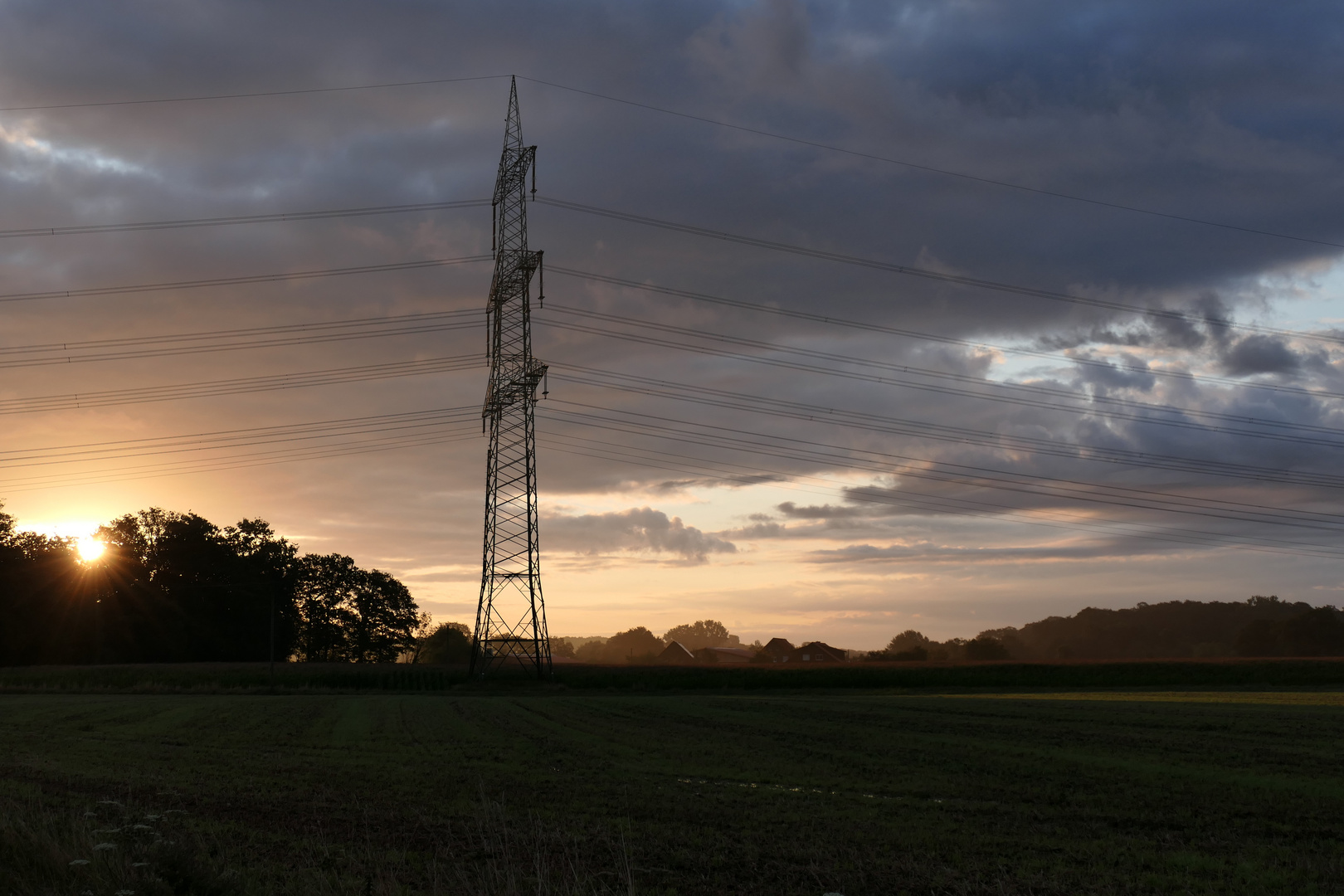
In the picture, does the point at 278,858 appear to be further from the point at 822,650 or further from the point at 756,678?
the point at 822,650

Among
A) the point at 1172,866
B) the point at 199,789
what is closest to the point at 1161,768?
the point at 1172,866

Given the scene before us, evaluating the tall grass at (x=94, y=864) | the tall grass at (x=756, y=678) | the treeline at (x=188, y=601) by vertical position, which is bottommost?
the tall grass at (x=756, y=678)

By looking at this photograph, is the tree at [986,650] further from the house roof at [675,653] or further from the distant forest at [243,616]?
the house roof at [675,653]

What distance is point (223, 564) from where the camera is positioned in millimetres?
112375

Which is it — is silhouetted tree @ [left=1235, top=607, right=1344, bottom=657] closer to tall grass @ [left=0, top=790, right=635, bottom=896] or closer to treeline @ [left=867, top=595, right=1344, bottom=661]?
treeline @ [left=867, top=595, right=1344, bottom=661]

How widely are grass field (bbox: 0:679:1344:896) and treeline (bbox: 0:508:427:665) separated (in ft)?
188

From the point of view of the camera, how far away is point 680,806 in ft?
59.3

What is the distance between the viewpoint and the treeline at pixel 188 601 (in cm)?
9406

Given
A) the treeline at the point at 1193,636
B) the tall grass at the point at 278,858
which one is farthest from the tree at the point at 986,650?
the tall grass at the point at 278,858

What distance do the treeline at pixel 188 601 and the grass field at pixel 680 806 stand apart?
188 feet

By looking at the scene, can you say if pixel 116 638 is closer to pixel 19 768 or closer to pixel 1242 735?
pixel 19 768

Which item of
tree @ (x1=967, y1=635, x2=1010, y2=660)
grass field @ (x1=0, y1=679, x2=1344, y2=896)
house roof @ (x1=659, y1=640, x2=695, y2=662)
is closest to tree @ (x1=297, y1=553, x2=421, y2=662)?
house roof @ (x1=659, y1=640, x2=695, y2=662)

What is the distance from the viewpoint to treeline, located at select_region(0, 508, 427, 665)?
94.1m

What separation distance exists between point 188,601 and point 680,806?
103 meters
